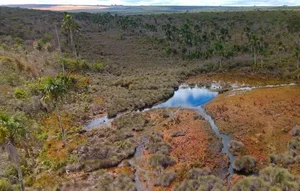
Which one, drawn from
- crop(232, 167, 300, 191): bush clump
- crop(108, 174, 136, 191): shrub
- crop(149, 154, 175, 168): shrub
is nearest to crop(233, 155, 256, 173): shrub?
crop(232, 167, 300, 191): bush clump

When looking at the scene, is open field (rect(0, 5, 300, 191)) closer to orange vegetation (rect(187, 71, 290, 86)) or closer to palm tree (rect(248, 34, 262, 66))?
orange vegetation (rect(187, 71, 290, 86))

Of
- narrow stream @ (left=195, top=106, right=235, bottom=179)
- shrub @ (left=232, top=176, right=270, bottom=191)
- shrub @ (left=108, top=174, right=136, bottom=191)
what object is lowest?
narrow stream @ (left=195, top=106, right=235, bottom=179)

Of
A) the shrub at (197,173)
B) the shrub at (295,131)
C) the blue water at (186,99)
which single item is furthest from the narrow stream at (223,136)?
the shrub at (295,131)

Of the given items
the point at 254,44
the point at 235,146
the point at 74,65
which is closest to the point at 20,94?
the point at 74,65

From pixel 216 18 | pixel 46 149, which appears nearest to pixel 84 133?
pixel 46 149

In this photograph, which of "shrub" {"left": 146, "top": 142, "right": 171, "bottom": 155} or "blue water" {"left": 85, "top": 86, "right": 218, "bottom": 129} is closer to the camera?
"shrub" {"left": 146, "top": 142, "right": 171, "bottom": 155}

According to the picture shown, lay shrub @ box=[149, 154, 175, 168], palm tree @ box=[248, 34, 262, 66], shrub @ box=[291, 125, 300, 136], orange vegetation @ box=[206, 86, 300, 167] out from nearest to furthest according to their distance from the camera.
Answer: shrub @ box=[149, 154, 175, 168], orange vegetation @ box=[206, 86, 300, 167], shrub @ box=[291, 125, 300, 136], palm tree @ box=[248, 34, 262, 66]
